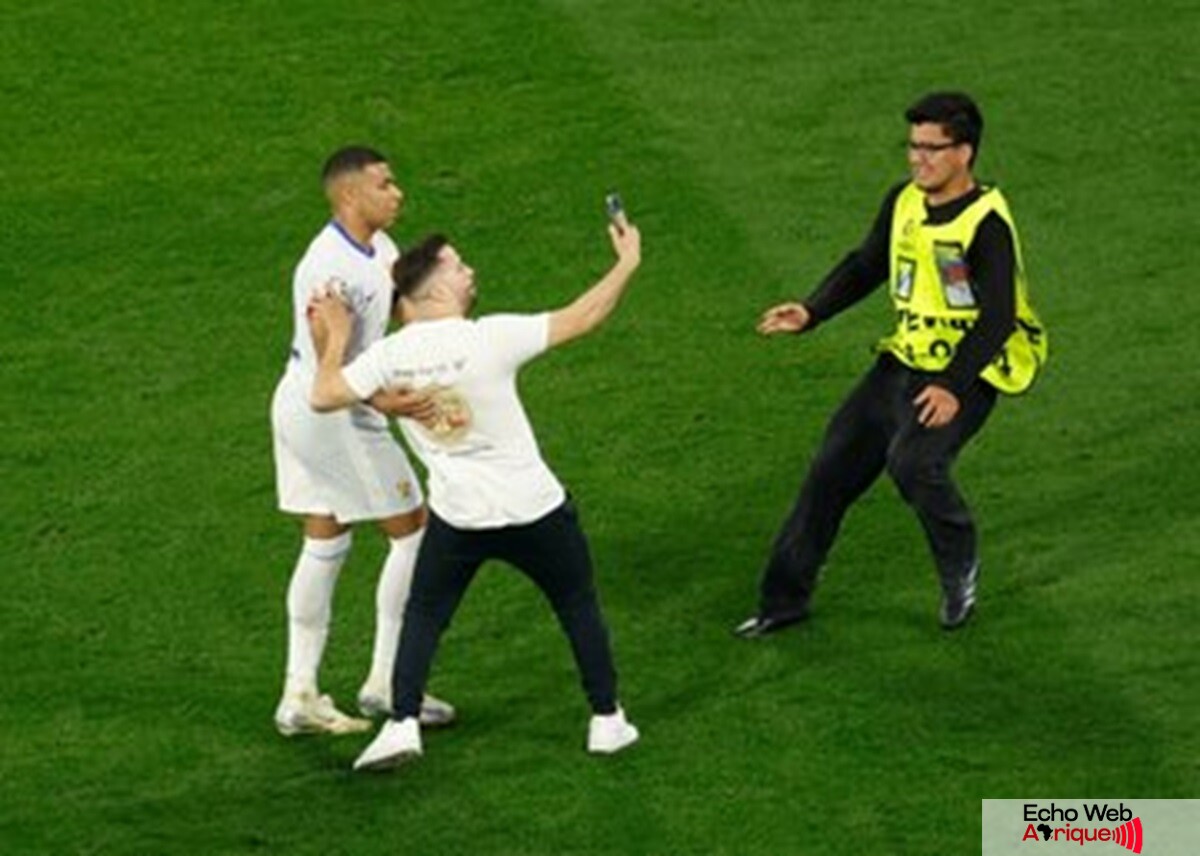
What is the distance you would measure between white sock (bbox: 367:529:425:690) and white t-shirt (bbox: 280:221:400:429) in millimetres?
488

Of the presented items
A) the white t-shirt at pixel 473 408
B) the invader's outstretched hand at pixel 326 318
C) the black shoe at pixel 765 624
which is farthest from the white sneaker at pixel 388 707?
the invader's outstretched hand at pixel 326 318

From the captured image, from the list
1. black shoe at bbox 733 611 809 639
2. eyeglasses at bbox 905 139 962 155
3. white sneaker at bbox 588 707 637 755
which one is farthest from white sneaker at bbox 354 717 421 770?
eyeglasses at bbox 905 139 962 155

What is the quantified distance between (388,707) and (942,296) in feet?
8.59

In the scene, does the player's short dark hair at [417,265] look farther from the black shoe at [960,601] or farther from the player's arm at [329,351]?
the black shoe at [960,601]

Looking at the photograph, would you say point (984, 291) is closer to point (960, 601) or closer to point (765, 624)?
point (960, 601)

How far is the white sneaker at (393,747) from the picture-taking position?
13445 mm

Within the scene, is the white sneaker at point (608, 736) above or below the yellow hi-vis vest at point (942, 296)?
below

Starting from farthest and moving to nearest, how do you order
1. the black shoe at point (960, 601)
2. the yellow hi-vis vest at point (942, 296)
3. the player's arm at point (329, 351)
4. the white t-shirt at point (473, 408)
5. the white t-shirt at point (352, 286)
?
the black shoe at point (960, 601) → the yellow hi-vis vest at point (942, 296) → the white t-shirt at point (352, 286) → the player's arm at point (329, 351) → the white t-shirt at point (473, 408)

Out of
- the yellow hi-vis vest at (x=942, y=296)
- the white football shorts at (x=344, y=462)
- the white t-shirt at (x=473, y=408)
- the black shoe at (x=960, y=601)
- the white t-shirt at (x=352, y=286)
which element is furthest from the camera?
the black shoe at (x=960, y=601)

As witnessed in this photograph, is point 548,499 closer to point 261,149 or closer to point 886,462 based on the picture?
point 886,462

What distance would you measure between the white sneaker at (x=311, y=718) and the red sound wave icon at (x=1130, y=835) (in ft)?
9.47

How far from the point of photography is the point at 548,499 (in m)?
13.2

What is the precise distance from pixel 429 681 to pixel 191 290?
464 centimetres

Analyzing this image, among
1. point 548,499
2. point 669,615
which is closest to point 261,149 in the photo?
point 669,615
